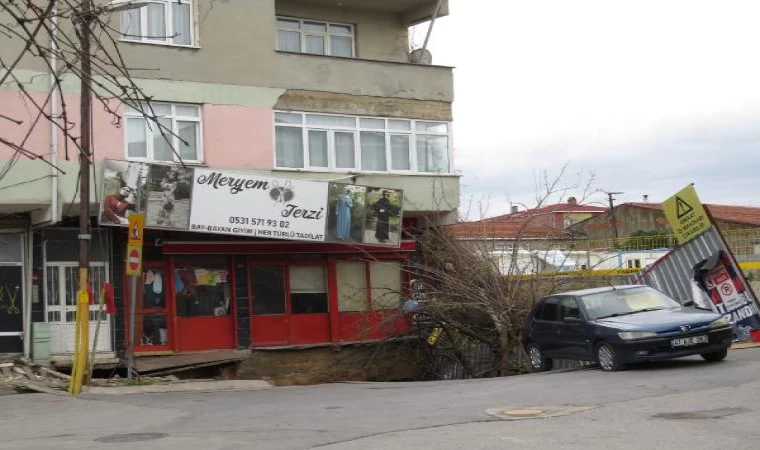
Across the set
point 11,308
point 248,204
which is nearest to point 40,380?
point 11,308

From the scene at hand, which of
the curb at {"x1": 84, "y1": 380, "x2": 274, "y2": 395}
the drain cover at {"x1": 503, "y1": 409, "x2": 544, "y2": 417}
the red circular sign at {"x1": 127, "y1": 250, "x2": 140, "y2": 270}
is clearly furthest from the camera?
the curb at {"x1": 84, "y1": 380, "x2": 274, "y2": 395}

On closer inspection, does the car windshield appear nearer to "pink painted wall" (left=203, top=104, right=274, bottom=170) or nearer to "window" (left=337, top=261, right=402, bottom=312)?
"window" (left=337, top=261, right=402, bottom=312)

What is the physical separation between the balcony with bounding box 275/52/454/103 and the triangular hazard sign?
6657mm

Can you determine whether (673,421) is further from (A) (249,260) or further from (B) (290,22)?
(B) (290,22)

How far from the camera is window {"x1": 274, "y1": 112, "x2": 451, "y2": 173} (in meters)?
22.6

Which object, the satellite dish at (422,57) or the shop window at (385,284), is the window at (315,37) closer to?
the satellite dish at (422,57)

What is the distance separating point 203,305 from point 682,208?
1164cm

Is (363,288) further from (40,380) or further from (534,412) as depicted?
(534,412)

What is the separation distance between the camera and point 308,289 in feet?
79.0

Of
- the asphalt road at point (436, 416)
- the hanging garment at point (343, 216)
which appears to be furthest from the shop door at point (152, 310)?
the asphalt road at point (436, 416)

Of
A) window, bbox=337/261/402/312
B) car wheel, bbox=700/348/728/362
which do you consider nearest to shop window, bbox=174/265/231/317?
window, bbox=337/261/402/312

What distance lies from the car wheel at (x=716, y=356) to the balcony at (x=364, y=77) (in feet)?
36.4

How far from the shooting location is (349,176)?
23.0 metres

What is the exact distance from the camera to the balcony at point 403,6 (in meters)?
24.8
